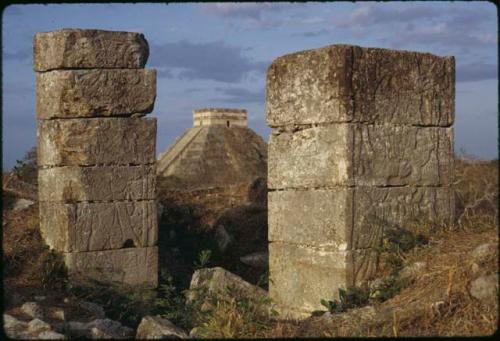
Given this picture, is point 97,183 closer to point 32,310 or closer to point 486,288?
point 32,310

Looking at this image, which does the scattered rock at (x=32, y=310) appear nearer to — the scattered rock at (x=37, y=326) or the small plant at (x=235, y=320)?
the scattered rock at (x=37, y=326)

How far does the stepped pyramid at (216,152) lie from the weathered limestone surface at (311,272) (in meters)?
13.0

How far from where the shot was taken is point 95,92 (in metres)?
10.1

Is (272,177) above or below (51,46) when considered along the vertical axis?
below

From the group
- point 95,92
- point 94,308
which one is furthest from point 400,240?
point 95,92

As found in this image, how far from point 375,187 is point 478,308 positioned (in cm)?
201

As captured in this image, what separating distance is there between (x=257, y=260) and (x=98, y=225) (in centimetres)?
293

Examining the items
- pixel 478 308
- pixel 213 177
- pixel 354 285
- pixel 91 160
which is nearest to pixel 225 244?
pixel 91 160

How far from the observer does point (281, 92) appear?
8.21 meters

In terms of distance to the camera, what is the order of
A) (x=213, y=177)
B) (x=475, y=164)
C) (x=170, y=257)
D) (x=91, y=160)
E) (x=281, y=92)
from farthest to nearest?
(x=213, y=177) → (x=475, y=164) → (x=170, y=257) → (x=91, y=160) → (x=281, y=92)

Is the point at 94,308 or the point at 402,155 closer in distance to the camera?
the point at 402,155

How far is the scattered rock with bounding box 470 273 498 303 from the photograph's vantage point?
6.06m

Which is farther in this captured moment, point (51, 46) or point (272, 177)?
point (51, 46)

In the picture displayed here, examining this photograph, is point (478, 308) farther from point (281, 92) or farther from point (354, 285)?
point (281, 92)
